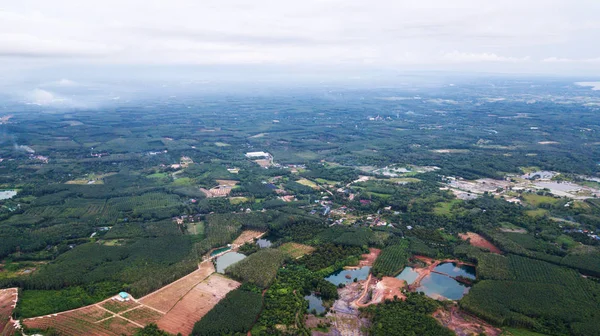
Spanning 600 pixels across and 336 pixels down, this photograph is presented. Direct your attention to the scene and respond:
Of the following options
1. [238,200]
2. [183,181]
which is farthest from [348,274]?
[183,181]

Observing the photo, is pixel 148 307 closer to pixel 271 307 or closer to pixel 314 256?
pixel 271 307

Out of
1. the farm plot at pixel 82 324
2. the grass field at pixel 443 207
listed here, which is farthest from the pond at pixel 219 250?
the grass field at pixel 443 207

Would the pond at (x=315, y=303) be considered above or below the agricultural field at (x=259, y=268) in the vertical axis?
below

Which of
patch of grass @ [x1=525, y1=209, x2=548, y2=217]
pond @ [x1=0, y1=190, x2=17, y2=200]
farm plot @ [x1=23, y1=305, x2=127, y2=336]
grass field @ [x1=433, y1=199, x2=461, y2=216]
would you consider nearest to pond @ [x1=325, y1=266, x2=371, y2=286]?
farm plot @ [x1=23, y1=305, x2=127, y2=336]

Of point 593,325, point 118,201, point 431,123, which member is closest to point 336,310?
point 593,325

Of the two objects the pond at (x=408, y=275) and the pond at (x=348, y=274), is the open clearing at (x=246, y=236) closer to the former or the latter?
the pond at (x=348, y=274)

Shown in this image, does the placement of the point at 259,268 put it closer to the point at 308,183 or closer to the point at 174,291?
the point at 174,291

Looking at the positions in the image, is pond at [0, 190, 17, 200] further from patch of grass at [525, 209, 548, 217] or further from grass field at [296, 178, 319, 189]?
patch of grass at [525, 209, 548, 217]
